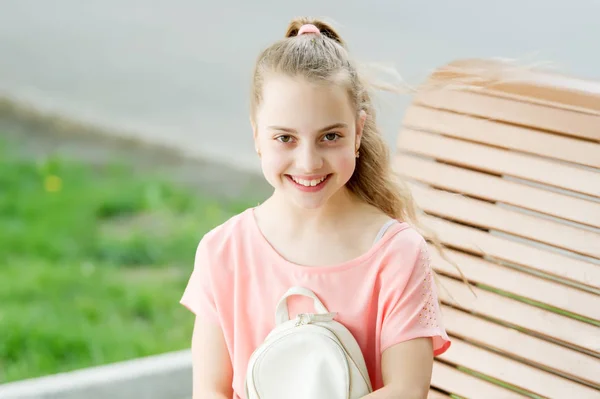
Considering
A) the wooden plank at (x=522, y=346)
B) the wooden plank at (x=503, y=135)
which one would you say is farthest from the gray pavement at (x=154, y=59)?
the wooden plank at (x=522, y=346)

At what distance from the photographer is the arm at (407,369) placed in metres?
1.63

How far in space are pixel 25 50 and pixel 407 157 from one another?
11.7 ft

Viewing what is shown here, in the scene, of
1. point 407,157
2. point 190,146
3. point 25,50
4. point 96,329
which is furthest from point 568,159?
point 25,50

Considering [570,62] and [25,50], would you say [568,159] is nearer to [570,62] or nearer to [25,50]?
[570,62]

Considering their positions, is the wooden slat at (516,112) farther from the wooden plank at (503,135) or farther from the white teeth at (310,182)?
the white teeth at (310,182)

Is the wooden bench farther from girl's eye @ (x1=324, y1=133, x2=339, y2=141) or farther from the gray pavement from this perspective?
the gray pavement

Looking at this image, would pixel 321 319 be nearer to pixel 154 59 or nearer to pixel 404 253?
pixel 404 253

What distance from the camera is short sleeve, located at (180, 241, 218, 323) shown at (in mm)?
1813

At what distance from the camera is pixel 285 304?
1718 mm

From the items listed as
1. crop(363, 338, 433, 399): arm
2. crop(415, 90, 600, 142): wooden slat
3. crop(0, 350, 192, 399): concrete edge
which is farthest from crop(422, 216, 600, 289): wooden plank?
crop(0, 350, 192, 399): concrete edge

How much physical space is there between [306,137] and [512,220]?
31.0 inches

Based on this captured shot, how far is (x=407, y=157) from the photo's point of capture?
7.88 ft

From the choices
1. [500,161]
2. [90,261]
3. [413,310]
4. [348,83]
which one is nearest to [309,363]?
[413,310]

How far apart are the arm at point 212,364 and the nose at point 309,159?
1.24ft
